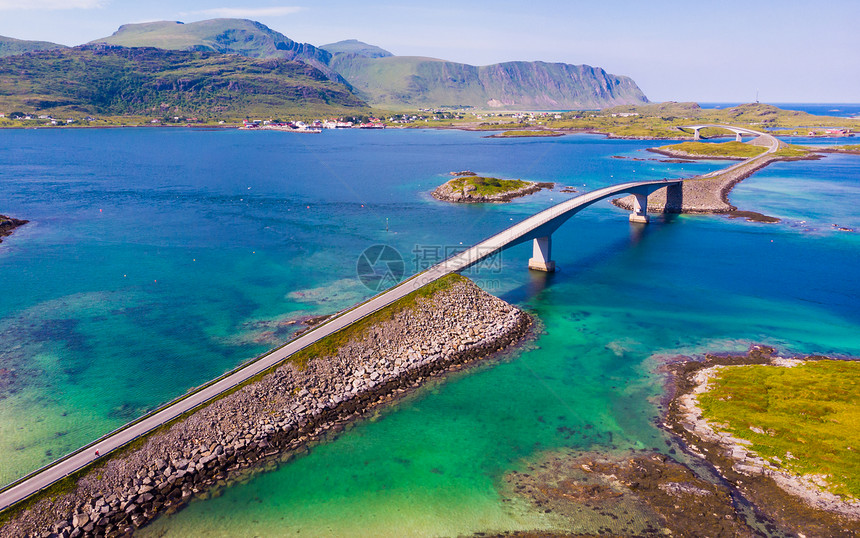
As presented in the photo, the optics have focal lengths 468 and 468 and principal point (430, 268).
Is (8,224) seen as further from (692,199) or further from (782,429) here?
(692,199)

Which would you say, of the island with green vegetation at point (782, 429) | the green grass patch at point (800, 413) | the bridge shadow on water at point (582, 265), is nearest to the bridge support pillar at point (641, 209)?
the bridge shadow on water at point (582, 265)

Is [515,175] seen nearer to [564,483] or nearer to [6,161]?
[564,483]

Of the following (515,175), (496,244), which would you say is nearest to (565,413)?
(496,244)

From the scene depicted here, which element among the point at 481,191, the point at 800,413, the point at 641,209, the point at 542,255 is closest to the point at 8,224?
the point at 481,191

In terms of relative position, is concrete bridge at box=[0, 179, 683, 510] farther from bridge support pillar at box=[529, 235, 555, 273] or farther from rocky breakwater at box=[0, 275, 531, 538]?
rocky breakwater at box=[0, 275, 531, 538]

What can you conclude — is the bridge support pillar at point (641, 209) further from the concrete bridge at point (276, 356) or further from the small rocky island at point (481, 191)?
the small rocky island at point (481, 191)
